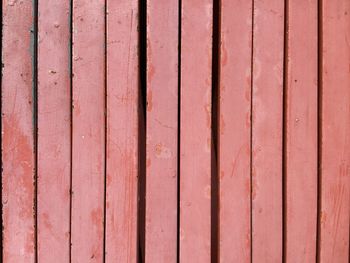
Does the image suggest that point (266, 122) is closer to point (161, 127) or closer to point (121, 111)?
point (161, 127)

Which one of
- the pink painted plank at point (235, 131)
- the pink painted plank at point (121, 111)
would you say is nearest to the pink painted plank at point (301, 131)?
the pink painted plank at point (235, 131)

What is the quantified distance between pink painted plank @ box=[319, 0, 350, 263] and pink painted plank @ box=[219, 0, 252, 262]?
0.26 metres

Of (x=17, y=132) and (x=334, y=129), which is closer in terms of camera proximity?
(x=17, y=132)

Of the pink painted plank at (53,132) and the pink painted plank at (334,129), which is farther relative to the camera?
the pink painted plank at (334,129)

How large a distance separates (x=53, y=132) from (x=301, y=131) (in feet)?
2.61

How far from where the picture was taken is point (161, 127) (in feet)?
4.63

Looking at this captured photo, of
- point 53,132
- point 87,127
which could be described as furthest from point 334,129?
point 53,132

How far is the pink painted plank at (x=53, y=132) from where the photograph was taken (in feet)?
4.50

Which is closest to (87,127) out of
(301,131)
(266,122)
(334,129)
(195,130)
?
(195,130)

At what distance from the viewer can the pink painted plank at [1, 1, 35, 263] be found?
53.8 inches

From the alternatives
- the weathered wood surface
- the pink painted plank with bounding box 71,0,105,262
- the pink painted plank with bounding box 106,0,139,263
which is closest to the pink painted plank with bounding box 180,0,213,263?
the weathered wood surface

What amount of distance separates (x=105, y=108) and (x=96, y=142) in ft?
0.36

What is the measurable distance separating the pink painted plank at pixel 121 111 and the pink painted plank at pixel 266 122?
39 centimetres

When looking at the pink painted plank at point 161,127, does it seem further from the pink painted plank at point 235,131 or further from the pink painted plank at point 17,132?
the pink painted plank at point 17,132
